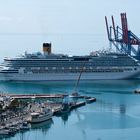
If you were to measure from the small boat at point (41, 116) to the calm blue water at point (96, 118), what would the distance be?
16 centimetres

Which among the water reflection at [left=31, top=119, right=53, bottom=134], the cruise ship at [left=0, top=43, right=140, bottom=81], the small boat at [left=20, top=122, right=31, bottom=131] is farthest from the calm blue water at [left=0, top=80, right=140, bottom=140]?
the cruise ship at [left=0, top=43, right=140, bottom=81]

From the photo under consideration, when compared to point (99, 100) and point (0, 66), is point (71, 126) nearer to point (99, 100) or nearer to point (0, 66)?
point (99, 100)

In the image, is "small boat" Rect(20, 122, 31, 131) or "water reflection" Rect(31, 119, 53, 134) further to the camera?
"water reflection" Rect(31, 119, 53, 134)

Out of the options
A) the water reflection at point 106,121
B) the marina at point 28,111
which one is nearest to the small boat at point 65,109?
the marina at point 28,111

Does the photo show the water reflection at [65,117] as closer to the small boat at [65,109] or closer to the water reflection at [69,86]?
the small boat at [65,109]

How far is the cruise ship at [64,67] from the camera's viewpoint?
89.9ft

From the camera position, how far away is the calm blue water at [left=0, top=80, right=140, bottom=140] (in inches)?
576

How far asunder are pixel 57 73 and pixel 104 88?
3.82 meters

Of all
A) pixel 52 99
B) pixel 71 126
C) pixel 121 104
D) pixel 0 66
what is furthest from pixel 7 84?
pixel 71 126

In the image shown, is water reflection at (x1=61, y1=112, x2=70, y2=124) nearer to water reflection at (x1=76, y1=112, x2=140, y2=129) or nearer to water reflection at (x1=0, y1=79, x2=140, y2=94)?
water reflection at (x1=76, y1=112, x2=140, y2=129)

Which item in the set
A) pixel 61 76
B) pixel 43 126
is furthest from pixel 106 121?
pixel 61 76

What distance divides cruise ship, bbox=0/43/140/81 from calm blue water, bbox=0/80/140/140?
2.08m

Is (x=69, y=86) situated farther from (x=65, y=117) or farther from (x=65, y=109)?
(x=65, y=117)

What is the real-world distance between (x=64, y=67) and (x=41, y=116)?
1175 cm
